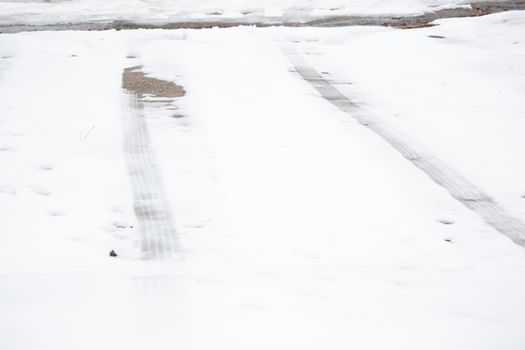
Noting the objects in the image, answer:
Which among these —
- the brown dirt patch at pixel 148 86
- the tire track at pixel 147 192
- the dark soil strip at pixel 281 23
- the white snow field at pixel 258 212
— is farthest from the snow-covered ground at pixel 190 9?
the tire track at pixel 147 192

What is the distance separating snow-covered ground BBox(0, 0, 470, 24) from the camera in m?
12.8

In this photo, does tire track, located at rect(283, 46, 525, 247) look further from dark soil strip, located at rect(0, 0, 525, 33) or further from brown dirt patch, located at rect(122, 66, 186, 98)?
dark soil strip, located at rect(0, 0, 525, 33)

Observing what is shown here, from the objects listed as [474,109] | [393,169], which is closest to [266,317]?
[393,169]

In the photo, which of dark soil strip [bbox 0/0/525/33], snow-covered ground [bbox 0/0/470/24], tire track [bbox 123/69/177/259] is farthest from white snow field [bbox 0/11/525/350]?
snow-covered ground [bbox 0/0/470/24]

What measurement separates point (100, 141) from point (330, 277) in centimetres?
289

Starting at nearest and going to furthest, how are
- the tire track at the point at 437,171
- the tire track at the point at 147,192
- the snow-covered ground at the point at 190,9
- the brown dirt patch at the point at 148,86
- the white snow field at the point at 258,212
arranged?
the white snow field at the point at 258,212 → the tire track at the point at 147,192 → the tire track at the point at 437,171 → the brown dirt patch at the point at 148,86 → the snow-covered ground at the point at 190,9

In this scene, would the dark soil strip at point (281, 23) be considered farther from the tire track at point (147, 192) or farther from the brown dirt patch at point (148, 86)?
the tire track at point (147, 192)

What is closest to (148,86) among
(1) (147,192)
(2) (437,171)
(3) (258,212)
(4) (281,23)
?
(1) (147,192)

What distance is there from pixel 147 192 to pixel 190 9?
10.5 meters

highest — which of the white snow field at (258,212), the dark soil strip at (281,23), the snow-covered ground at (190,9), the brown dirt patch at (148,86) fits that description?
the snow-covered ground at (190,9)

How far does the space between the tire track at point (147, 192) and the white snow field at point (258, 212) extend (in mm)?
34

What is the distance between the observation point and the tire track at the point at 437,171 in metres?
3.90

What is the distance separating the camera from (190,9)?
13.9 metres

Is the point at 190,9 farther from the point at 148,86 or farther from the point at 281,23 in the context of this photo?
the point at 148,86
